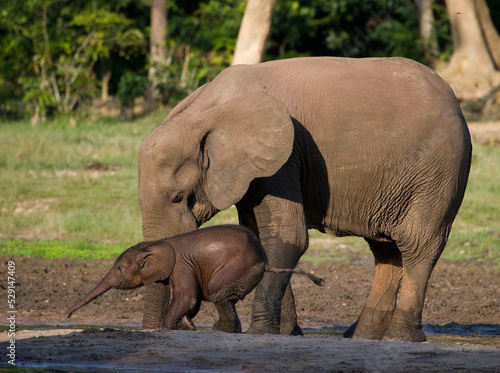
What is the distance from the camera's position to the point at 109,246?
11727 millimetres

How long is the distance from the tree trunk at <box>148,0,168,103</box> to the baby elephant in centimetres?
1646

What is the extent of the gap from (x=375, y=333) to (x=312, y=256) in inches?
154

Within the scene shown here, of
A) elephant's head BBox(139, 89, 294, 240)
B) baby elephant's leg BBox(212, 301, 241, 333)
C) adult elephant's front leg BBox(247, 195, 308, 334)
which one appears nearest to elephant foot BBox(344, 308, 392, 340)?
adult elephant's front leg BBox(247, 195, 308, 334)

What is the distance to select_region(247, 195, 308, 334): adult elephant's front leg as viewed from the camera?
6.60m

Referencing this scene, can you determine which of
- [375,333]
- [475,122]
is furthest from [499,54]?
[375,333]

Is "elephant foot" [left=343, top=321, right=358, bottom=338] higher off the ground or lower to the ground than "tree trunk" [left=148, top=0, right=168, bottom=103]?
higher

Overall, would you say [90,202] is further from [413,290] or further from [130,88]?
[130,88]

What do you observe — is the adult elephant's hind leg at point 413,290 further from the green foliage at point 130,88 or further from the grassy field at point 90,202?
the green foliage at point 130,88

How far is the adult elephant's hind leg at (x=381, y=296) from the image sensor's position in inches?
303

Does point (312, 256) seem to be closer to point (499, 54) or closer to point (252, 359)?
point (252, 359)

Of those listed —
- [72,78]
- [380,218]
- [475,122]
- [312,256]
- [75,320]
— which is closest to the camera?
[380,218]

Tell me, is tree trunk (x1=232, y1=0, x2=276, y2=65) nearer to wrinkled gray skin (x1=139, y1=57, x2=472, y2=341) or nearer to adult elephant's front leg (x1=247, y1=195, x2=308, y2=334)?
wrinkled gray skin (x1=139, y1=57, x2=472, y2=341)

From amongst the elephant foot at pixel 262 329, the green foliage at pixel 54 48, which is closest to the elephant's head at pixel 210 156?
the elephant foot at pixel 262 329

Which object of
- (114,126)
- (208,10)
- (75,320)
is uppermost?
(75,320)
